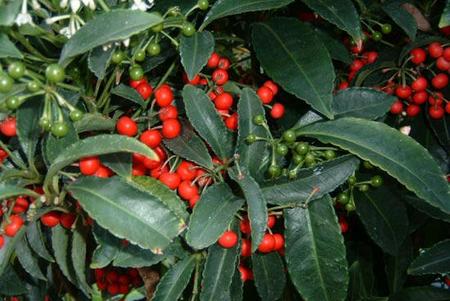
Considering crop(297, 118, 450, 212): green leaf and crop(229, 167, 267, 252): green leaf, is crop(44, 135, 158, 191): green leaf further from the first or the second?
crop(297, 118, 450, 212): green leaf

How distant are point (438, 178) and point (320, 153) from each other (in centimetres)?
19

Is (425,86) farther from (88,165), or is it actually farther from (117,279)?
(117,279)

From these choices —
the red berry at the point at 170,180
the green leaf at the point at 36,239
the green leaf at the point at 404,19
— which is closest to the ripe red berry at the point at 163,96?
the red berry at the point at 170,180

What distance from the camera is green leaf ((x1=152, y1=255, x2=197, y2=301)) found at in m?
1.05

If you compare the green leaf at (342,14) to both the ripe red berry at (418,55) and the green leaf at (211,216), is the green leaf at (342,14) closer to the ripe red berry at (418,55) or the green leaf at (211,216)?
the ripe red berry at (418,55)

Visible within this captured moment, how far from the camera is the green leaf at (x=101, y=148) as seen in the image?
76cm

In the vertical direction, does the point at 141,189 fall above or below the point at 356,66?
above

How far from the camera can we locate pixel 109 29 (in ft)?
2.51

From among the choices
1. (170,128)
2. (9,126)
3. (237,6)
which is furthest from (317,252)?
(9,126)

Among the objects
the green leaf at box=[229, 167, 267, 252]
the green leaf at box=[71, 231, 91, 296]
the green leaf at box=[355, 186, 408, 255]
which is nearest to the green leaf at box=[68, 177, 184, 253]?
the green leaf at box=[229, 167, 267, 252]

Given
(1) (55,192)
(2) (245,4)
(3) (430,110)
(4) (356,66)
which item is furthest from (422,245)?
(1) (55,192)

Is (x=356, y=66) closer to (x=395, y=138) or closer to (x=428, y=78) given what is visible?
(x=428, y=78)

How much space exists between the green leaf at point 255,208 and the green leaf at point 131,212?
0.11m

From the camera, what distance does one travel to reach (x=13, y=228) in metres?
0.98
